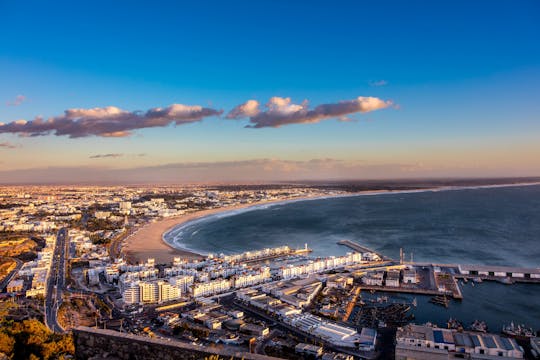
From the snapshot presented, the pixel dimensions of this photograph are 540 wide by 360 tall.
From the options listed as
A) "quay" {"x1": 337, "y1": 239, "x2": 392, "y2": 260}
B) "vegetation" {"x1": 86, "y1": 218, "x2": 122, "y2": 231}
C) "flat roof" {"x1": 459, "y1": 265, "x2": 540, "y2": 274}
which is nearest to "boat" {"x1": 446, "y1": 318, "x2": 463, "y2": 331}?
"flat roof" {"x1": 459, "y1": 265, "x2": 540, "y2": 274}

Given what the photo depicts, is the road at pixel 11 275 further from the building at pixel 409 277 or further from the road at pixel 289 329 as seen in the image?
the building at pixel 409 277

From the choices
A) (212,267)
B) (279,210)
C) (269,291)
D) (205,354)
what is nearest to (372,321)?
(269,291)

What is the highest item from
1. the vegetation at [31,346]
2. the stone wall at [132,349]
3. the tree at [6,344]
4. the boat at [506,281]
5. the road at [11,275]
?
the stone wall at [132,349]

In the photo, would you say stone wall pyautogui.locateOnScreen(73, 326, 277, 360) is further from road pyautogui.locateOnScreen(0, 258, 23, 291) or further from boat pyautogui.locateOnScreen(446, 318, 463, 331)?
road pyautogui.locateOnScreen(0, 258, 23, 291)

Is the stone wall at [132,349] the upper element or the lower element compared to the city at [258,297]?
upper

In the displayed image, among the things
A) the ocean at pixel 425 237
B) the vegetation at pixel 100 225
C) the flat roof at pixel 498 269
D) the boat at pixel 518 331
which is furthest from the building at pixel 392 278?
the vegetation at pixel 100 225

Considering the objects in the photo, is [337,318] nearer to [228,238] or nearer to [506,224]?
[228,238]
